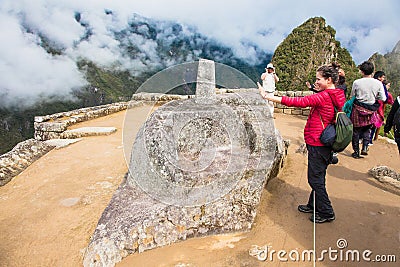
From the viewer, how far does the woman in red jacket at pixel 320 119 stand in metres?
3.14

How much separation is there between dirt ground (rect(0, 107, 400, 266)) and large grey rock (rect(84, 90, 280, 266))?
187 millimetres

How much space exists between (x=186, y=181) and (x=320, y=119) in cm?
182

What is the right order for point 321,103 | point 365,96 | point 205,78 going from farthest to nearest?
point 205,78 → point 365,96 → point 321,103

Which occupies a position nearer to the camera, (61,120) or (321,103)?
(321,103)

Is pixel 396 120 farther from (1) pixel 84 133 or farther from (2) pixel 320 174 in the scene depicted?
(1) pixel 84 133

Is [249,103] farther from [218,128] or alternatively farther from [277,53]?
[277,53]

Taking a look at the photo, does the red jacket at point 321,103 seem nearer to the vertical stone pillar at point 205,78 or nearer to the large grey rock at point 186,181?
the large grey rock at point 186,181

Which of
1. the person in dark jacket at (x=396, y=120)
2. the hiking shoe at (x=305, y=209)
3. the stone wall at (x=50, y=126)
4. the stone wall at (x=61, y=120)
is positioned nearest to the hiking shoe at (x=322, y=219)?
the hiking shoe at (x=305, y=209)

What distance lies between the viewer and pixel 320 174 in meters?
3.36

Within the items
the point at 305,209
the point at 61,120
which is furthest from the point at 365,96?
the point at 61,120

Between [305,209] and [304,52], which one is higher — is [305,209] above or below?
below

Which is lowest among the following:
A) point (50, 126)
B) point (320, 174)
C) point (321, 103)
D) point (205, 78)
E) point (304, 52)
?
point (50, 126)

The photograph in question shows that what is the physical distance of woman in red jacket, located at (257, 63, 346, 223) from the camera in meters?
3.14

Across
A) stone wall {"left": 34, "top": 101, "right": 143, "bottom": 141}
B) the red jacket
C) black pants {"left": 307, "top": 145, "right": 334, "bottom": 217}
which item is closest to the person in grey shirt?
the red jacket
